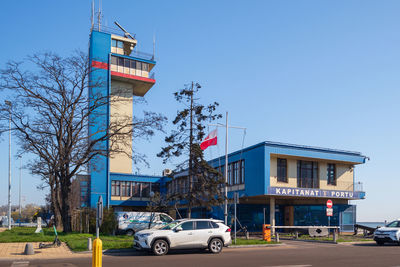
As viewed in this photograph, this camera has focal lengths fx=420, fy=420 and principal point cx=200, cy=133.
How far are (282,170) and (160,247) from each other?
64.9 ft

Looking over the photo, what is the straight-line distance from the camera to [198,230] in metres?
19.3

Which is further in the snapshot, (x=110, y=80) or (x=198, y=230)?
(x=110, y=80)

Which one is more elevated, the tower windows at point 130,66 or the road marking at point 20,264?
the tower windows at point 130,66

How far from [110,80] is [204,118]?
26766mm

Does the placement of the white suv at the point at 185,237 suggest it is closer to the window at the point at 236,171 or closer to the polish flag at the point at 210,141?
the polish flag at the point at 210,141

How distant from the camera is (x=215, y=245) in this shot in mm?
19484

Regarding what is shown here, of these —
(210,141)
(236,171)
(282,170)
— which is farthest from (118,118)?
(210,141)

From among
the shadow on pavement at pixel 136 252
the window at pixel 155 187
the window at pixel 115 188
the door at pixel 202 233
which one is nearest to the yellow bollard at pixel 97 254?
the shadow on pavement at pixel 136 252

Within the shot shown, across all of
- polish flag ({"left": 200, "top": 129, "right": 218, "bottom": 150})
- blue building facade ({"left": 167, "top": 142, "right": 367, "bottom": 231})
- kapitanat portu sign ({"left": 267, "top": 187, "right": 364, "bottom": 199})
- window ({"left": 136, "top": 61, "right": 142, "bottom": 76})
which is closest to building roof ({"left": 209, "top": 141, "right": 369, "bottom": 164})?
blue building facade ({"left": 167, "top": 142, "right": 367, "bottom": 231})

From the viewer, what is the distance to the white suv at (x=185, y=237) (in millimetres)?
18375

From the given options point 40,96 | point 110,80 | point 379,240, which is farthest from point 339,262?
point 110,80

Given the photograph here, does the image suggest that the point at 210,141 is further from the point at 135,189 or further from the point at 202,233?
the point at 135,189

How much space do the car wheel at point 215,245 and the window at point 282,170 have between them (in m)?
17.2

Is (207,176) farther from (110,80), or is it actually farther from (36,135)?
(110,80)
